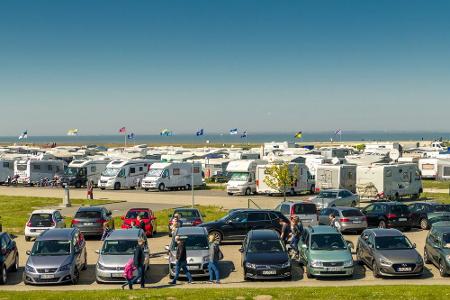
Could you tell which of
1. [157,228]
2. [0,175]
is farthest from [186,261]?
[0,175]

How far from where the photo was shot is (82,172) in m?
61.0

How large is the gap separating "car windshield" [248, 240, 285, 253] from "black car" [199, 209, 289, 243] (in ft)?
20.0

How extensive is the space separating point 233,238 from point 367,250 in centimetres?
763

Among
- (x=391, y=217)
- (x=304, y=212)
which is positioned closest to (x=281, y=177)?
(x=391, y=217)

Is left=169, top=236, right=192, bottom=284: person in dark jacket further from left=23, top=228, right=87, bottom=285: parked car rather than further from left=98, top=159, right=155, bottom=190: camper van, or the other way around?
left=98, top=159, right=155, bottom=190: camper van

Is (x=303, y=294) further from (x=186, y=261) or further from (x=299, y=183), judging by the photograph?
(x=299, y=183)

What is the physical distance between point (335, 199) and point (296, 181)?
1182 centimetres

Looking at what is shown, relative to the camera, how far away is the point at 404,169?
1921 inches

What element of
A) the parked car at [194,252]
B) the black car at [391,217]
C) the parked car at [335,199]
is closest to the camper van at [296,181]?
the parked car at [335,199]

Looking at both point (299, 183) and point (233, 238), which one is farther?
point (299, 183)

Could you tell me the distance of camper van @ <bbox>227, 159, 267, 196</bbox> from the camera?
5222 cm

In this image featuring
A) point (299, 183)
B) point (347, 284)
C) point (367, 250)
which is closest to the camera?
point (347, 284)

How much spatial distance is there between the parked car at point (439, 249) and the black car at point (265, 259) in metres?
5.24

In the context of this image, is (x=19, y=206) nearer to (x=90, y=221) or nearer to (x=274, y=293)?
(x=90, y=221)
